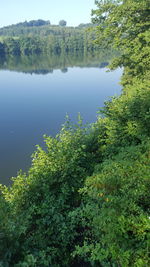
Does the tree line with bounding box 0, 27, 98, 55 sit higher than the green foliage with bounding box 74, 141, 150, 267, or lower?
higher

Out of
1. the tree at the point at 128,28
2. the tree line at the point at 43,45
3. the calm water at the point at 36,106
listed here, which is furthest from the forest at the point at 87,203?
the tree line at the point at 43,45

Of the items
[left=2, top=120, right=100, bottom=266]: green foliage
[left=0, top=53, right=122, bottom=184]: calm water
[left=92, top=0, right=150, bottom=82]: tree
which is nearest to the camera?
[left=2, top=120, right=100, bottom=266]: green foliage

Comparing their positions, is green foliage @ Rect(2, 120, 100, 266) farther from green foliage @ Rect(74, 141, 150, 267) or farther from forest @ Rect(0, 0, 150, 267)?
green foliage @ Rect(74, 141, 150, 267)

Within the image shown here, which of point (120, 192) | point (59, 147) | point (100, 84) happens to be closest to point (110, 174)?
point (120, 192)

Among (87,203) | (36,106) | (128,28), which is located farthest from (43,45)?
(87,203)

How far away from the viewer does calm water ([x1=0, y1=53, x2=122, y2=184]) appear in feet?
58.2

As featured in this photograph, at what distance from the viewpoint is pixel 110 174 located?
Result: 13.6 ft

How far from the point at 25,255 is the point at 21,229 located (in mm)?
488

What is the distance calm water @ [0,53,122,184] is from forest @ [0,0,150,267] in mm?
8640

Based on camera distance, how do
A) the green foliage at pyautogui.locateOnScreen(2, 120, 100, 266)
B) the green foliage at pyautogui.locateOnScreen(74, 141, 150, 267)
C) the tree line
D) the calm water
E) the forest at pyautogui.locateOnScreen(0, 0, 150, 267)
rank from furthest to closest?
1. the tree line
2. the calm water
3. the green foliage at pyautogui.locateOnScreen(2, 120, 100, 266)
4. the forest at pyautogui.locateOnScreen(0, 0, 150, 267)
5. the green foliage at pyautogui.locateOnScreen(74, 141, 150, 267)

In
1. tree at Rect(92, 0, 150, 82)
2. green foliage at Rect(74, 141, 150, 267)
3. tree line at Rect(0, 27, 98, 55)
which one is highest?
tree line at Rect(0, 27, 98, 55)

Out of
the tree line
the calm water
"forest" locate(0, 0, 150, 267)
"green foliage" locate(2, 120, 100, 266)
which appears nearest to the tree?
the calm water

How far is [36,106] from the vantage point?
28.2 metres

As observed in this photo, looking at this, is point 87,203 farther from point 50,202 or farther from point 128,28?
point 128,28
